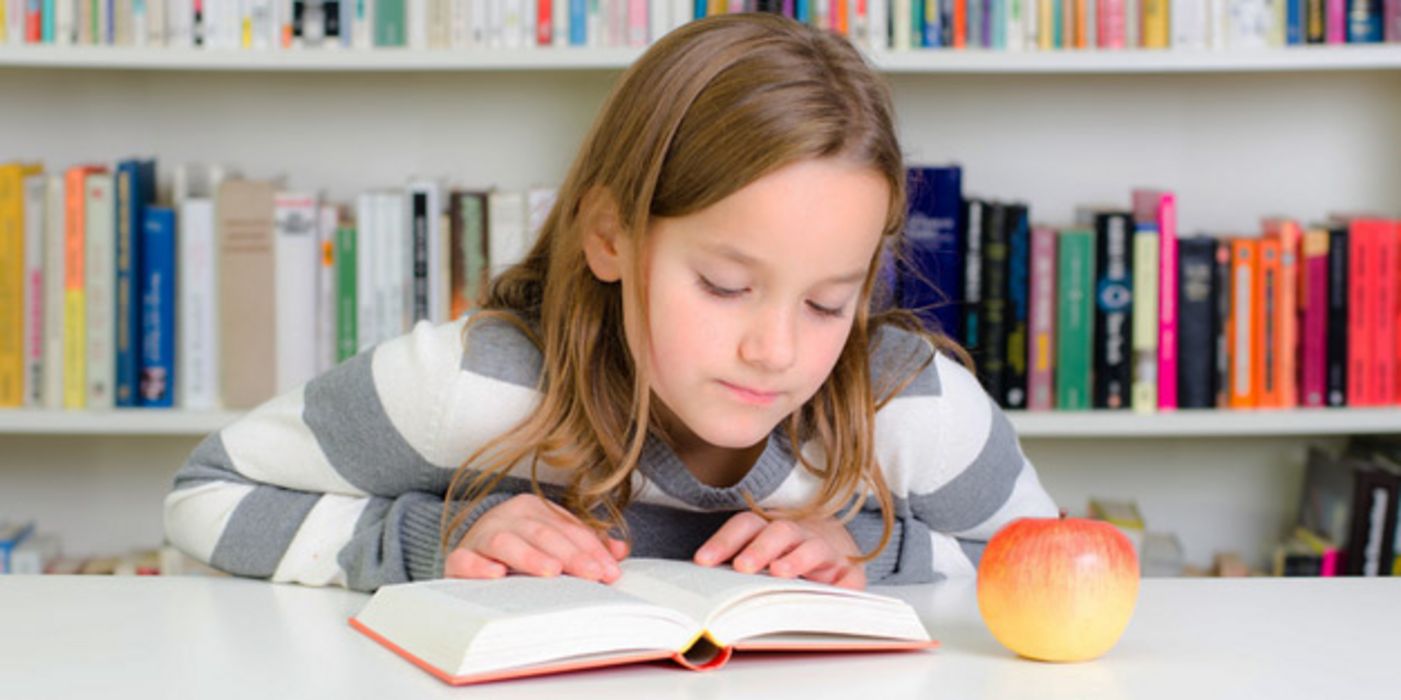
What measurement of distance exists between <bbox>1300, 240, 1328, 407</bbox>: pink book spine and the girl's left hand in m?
1.18

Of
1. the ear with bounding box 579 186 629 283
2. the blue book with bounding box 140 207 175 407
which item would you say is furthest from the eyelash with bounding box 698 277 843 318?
the blue book with bounding box 140 207 175 407

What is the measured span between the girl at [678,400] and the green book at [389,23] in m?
0.83

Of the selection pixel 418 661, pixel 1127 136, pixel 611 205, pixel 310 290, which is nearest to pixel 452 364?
pixel 611 205

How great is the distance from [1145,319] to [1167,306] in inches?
1.1

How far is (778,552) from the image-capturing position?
1.01 meters

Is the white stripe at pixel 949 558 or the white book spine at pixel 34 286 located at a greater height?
the white book spine at pixel 34 286

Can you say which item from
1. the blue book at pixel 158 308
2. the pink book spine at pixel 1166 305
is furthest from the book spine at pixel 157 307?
the pink book spine at pixel 1166 305

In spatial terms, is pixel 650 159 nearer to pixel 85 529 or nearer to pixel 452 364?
pixel 452 364

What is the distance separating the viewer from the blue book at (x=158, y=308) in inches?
79.7

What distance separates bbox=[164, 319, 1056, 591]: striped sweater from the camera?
116cm

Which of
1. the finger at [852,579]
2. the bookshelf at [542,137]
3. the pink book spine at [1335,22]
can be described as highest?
the pink book spine at [1335,22]

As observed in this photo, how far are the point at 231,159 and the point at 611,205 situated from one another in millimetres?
1253

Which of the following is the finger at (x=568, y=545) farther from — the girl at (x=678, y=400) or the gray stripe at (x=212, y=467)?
the gray stripe at (x=212, y=467)

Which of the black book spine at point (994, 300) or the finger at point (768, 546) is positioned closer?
the finger at point (768, 546)
